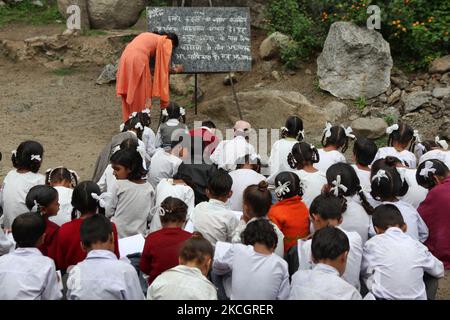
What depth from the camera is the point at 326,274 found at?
3.77 m

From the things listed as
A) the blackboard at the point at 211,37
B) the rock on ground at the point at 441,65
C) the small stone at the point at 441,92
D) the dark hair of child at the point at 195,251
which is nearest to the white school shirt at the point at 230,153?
the dark hair of child at the point at 195,251

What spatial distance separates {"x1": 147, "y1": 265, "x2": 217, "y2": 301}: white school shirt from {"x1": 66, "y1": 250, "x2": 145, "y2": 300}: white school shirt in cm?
16

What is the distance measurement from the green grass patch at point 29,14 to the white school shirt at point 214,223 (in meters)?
10.1

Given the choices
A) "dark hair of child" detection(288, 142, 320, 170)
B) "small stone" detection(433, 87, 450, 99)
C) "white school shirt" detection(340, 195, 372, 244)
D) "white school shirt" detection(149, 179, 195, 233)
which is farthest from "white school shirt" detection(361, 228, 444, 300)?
"small stone" detection(433, 87, 450, 99)

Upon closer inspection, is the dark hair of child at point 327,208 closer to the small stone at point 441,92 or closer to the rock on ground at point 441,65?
the small stone at point 441,92

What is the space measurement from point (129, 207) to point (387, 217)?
2001 millimetres

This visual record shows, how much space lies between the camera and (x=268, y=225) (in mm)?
4043

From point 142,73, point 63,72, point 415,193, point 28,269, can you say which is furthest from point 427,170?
point 63,72

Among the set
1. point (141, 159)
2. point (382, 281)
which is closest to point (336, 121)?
point (141, 159)

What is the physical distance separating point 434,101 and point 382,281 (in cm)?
561

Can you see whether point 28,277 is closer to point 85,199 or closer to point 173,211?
point 85,199

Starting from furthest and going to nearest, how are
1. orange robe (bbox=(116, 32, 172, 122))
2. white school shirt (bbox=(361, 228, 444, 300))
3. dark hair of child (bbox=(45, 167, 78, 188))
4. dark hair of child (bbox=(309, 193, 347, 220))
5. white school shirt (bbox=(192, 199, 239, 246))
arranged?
1. orange robe (bbox=(116, 32, 172, 122))
2. dark hair of child (bbox=(45, 167, 78, 188))
3. white school shirt (bbox=(192, 199, 239, 246))
4. dark hair of child (bbox=(309, 193, 347, 220))
5. white school shirt (bbox=(361, 228, 444, 300))

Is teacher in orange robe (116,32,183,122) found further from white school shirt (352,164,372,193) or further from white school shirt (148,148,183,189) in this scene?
white school shirt (352,164,372,193)

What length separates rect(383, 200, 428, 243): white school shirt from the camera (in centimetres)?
478
